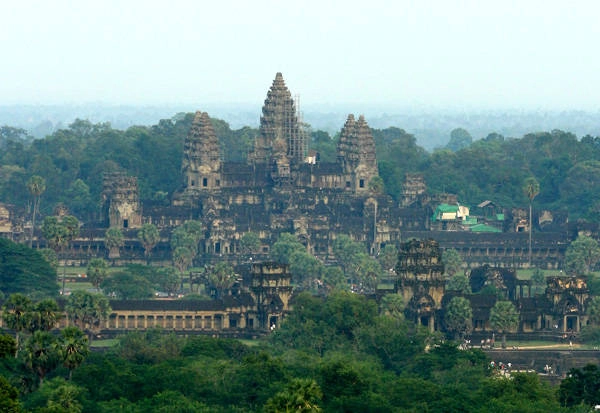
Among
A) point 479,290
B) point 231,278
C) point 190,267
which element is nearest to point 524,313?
point 479,290

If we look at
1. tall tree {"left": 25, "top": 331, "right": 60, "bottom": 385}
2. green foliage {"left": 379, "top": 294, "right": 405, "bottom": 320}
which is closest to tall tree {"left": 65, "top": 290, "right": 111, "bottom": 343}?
green foliage {"left": 379, "top": 294, "right": 405, "bottom": 320}

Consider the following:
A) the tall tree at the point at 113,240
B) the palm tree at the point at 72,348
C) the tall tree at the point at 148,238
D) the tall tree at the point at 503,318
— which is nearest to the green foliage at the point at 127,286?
the tall tree at the point at 113,240

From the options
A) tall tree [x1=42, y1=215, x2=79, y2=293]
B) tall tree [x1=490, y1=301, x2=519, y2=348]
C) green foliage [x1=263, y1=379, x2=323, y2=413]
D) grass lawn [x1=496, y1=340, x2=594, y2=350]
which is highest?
tall tree [x1=42, y1=215, x2=79, y2=293]

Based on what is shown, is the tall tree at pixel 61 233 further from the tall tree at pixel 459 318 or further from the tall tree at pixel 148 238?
the tall tree at pixel 459 318

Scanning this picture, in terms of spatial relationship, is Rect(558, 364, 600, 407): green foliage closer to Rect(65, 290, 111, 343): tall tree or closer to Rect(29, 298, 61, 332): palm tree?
Rect(29, 298, 61, 332): palm tree

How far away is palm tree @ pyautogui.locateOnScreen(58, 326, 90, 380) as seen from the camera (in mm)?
111125

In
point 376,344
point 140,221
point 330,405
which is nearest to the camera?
point 330,405

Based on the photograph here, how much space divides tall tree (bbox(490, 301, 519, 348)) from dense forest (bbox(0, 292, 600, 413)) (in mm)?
16228

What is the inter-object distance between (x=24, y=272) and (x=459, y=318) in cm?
3375

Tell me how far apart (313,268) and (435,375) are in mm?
48052

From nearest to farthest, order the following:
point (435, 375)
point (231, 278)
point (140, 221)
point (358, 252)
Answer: point (435, 375) < point (231, 278) < point (358, 252) < point (140, 221)

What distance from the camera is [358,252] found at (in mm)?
186375

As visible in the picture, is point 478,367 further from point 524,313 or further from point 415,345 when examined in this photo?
point 524,313

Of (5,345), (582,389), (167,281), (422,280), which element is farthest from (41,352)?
(167,281)
